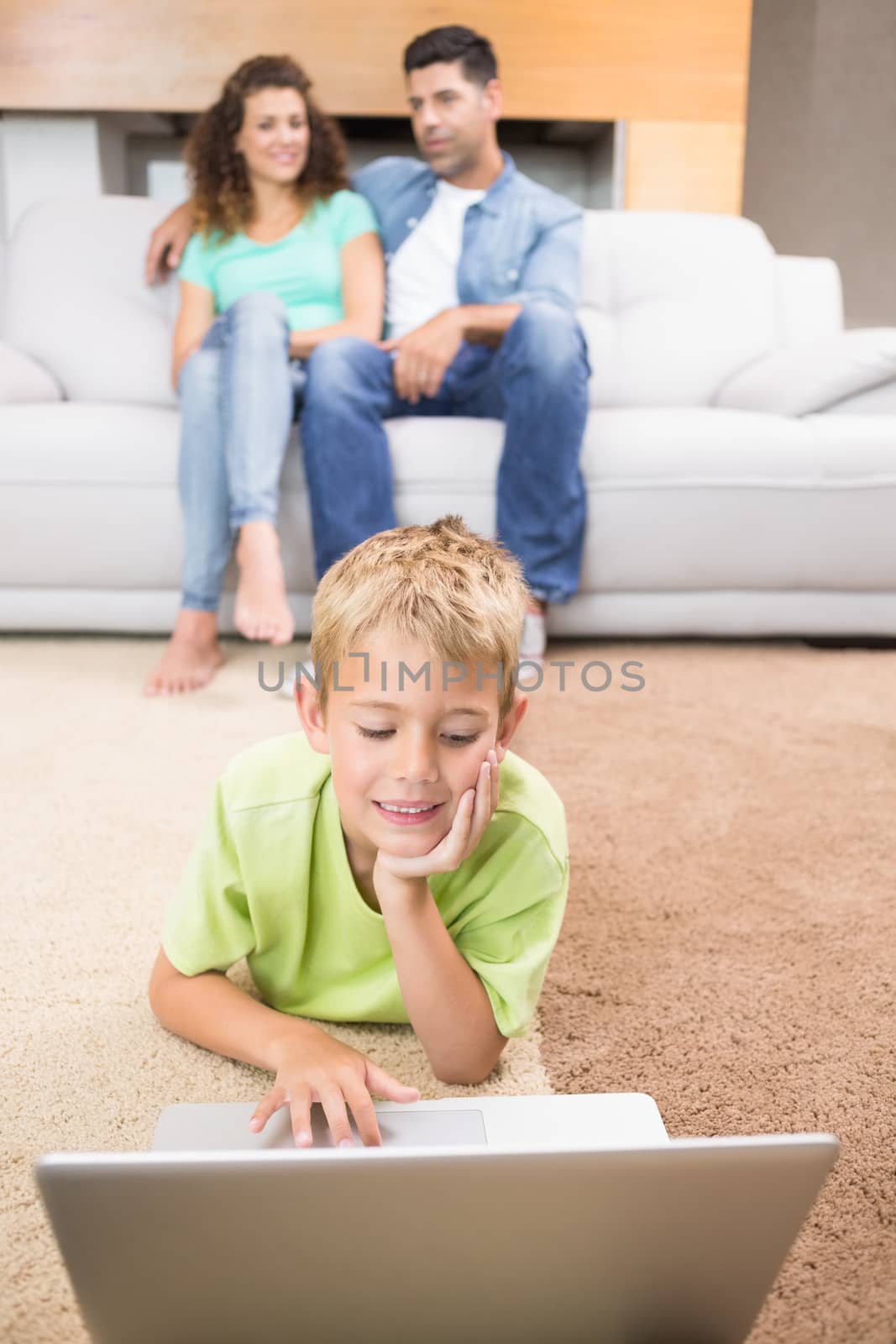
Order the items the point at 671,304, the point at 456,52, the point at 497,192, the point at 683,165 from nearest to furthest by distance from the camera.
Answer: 1. the point at 456,52
2. the point at 497,192
3. the point at 671,304
4. the point at 683,165

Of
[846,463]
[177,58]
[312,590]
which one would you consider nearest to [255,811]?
[312,590]

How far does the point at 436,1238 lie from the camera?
0.38 metres

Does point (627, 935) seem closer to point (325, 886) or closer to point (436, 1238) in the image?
point (325, 886)

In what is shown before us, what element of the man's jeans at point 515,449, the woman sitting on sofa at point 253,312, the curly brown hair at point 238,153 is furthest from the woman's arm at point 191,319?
the man's jeans at point 515,449

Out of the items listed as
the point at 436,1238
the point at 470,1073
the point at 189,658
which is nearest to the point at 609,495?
the point at 189,658

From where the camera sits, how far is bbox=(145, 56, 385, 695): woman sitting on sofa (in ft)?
5.65

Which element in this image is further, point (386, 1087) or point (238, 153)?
point (238, 153)

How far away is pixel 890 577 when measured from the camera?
1.95m

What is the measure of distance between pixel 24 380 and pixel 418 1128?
187 cm

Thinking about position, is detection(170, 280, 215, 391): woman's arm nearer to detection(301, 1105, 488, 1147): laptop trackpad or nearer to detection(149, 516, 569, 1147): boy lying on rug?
detection(149, 516, 569, 1147): boy lying on rug

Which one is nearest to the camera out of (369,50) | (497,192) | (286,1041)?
(286,1041)

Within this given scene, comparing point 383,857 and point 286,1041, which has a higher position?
point 383,857

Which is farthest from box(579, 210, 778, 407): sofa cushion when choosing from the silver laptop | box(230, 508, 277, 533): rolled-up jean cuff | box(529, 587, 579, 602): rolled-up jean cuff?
the silver laptop

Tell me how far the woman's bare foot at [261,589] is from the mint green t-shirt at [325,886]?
2.80 ft
